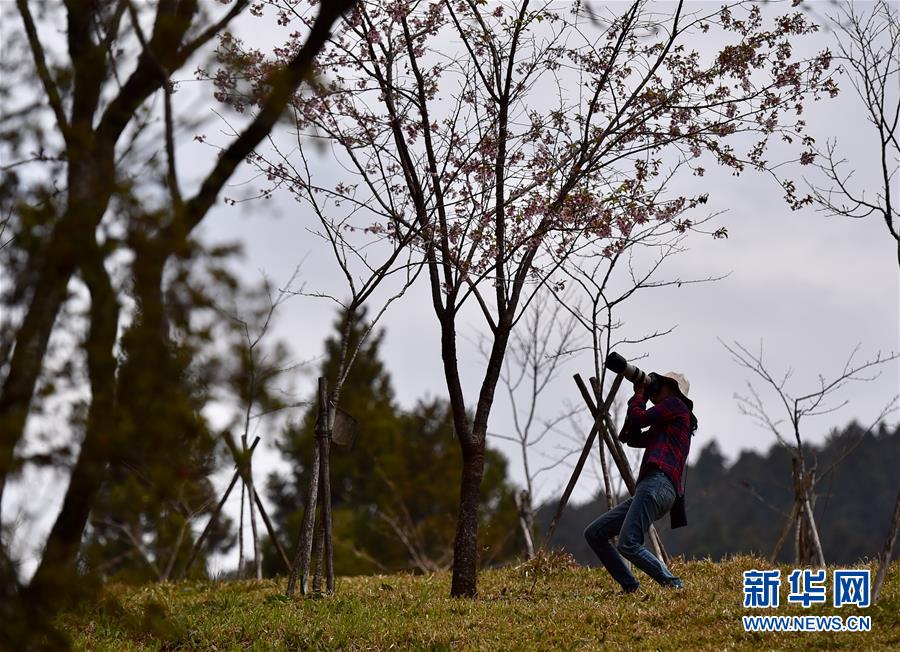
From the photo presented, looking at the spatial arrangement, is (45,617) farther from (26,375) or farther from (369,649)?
(369,649)

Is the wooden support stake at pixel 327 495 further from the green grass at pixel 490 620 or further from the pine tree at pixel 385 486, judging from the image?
the pine tree at pixel 385 486

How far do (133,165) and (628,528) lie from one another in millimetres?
5324

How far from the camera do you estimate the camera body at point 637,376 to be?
29.5 feet

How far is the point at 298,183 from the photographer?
1113 cm

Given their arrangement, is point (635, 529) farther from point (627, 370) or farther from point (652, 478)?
point (627, 370)

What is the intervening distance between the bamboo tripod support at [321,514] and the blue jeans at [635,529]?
2.68m

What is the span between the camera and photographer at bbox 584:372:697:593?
8562 millimetres

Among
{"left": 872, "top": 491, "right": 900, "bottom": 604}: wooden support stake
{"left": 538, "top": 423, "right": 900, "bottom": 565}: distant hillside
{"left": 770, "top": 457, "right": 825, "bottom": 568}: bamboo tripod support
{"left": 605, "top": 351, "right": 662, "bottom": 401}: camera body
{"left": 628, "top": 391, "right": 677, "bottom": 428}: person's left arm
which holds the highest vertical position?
{"left": 538, "top": 423, "right": 900, "bottom": 565}: distant hillside

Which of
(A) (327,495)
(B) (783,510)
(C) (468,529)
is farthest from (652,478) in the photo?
(B) (783,510)

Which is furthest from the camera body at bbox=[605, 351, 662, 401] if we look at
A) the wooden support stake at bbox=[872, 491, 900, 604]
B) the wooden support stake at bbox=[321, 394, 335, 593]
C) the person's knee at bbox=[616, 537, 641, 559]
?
the wooden support stake at bbox=[321, 394, 335, 593]

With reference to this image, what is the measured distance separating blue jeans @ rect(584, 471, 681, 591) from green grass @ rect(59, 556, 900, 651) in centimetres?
23

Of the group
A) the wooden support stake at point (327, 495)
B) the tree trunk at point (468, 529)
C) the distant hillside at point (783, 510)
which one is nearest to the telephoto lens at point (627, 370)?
the tree trunk at point (468, 529)

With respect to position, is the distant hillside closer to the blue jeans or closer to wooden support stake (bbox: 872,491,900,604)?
the blue jeans

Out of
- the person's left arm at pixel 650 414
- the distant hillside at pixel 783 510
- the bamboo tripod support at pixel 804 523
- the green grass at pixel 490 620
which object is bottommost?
the green grass at pixel 490 620
